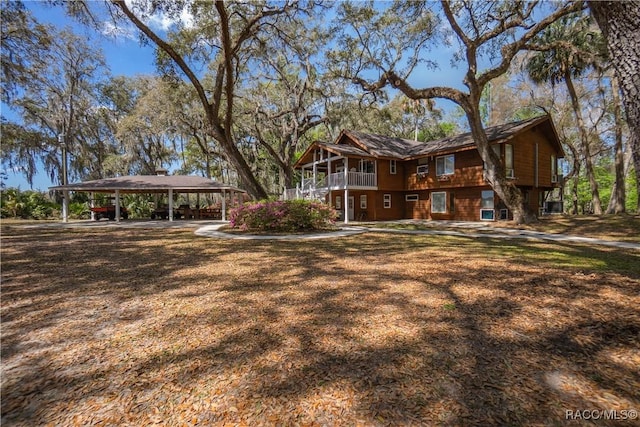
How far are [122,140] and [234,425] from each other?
116 feet

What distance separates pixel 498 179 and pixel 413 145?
1090 centimetres

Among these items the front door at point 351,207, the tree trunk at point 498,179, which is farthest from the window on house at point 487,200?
the front door at point 351,207

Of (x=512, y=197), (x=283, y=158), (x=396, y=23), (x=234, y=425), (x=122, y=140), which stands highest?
(x=396, y=23)

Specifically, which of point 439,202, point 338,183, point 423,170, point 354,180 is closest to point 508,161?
point 439,202

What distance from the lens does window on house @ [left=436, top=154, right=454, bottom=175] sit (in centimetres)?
2033

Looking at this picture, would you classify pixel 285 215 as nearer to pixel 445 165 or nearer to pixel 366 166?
pixel 366 166

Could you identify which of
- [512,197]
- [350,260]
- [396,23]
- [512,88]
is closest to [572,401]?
[350,260]

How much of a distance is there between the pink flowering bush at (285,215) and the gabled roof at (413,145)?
7.19 meters

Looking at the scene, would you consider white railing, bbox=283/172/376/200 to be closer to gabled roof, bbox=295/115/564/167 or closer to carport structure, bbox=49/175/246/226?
gabled roof, bbox=295/115/564/167

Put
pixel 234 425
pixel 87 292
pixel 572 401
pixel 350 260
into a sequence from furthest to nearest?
pixel 350 260 → pixel 87 292 → pixel 572 401 → pixel 234 425

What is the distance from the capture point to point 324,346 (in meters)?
2.95

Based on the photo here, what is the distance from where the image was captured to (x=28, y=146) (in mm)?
29156

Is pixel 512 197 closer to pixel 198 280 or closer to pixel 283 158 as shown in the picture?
pixel 198 280

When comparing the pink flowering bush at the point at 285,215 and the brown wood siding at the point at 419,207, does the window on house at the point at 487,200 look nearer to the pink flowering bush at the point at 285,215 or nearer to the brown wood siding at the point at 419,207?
the brown wood siding at the point at 419,207
